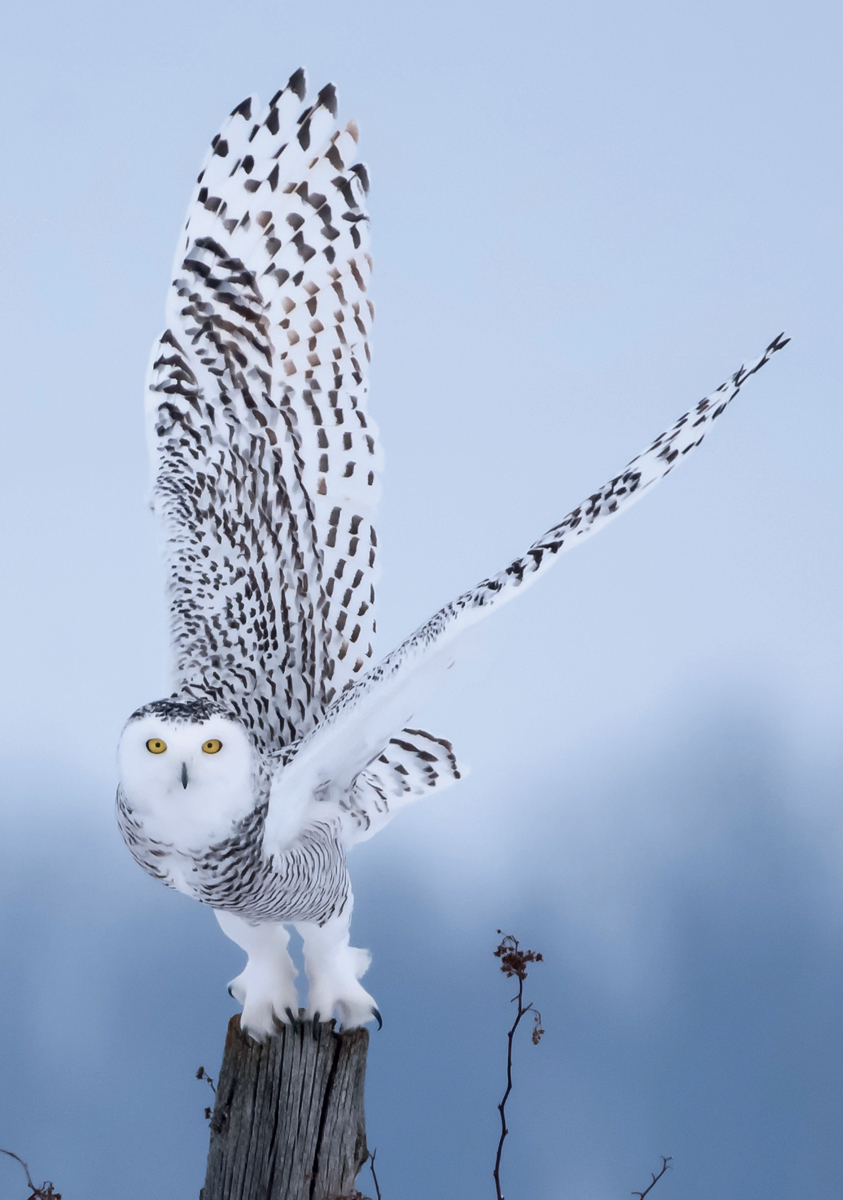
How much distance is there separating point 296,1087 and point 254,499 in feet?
2.81

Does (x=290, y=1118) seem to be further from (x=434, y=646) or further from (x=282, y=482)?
(x=282, y=482)

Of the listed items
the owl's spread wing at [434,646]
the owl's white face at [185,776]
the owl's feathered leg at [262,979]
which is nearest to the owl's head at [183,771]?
the owl's white face at [185,776]

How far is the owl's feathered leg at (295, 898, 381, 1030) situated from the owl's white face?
37cm

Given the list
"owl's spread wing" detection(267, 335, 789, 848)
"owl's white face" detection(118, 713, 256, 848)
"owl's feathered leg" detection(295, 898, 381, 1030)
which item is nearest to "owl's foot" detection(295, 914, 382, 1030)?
"owl's feathered leg" detection(295, 898, 381, 1030)

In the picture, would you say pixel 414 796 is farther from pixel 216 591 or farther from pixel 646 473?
pixel 646 473

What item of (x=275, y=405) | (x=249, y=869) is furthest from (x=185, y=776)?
(x=275, y=405)

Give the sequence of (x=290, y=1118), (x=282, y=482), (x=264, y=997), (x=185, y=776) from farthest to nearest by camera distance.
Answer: (x=282, y=482), (x=264, y=997), (x=290, y=1118), (x=185, y=776)

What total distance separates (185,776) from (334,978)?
520mm

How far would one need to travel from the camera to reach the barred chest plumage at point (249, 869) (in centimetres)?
141

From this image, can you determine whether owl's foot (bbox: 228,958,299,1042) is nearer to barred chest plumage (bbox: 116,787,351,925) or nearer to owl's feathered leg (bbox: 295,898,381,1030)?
owl's feathered leg (bbox: 295,898,381,1030)

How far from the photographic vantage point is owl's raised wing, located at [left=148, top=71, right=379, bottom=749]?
1.85m

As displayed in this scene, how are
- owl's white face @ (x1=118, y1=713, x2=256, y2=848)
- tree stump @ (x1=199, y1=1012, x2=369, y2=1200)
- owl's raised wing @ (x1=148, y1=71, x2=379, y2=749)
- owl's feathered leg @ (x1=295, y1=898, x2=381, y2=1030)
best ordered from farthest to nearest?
owl's raised wing @ (x1=148, y1=71, x2=379, y2=749) → owl's feathered leg @ (x1=295, y1=898, x2=381, y2=1030) → tree stump @ (x1=199, y1=1012, x2=369, y2=1200) → owl's white face @ (x1=118, y1=713, x2=256, y2=848)

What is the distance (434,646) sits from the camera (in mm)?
1368

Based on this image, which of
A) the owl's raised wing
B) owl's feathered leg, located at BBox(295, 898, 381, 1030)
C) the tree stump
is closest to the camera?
the tree stump
